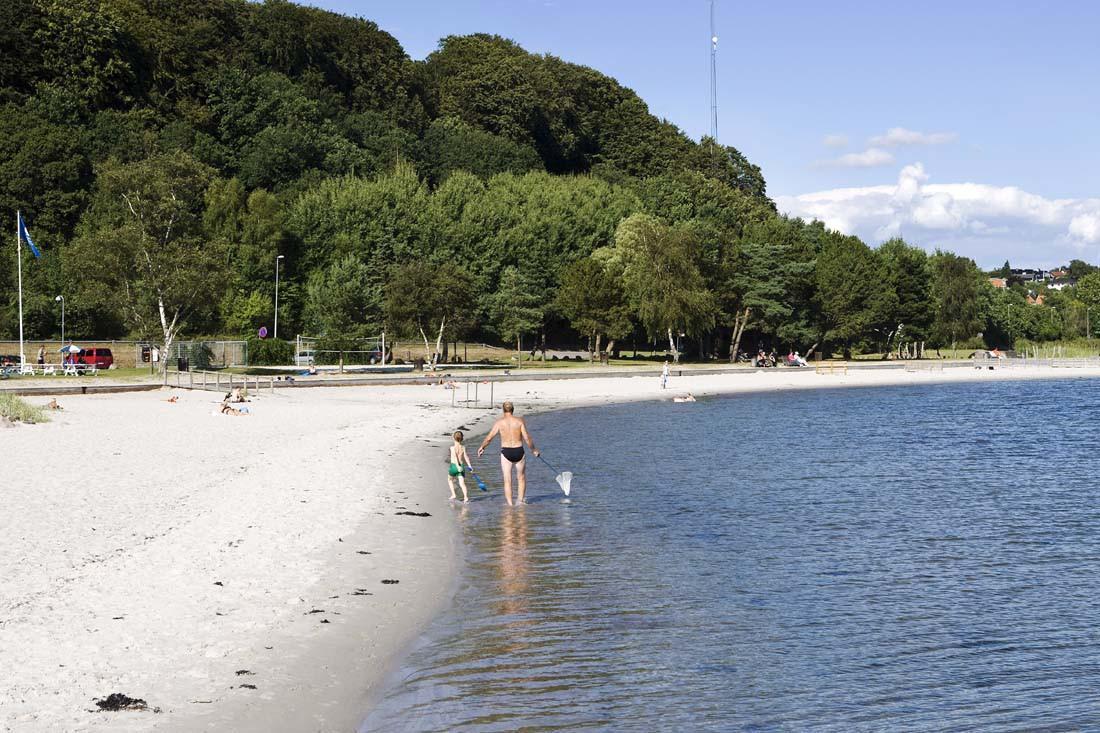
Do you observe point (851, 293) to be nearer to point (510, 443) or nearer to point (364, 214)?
point (364, 214)

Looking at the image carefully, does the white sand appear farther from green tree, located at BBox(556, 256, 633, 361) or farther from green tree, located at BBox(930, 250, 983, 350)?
green tree, located at BBox(930, 250, 983, 350)

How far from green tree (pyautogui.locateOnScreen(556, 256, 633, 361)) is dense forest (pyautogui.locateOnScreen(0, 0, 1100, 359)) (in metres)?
0.20

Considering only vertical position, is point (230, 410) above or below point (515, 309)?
below

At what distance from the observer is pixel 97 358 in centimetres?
7238

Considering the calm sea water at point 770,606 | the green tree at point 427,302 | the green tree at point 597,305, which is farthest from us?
the green tree at point 597,305

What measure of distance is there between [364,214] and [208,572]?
9477 cm

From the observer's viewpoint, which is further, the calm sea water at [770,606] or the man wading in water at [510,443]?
Result: the man wading in water at [510,443]

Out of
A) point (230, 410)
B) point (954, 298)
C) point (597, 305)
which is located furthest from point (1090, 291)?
point (230, 410)

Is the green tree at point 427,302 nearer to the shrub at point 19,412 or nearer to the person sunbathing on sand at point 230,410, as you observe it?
the person sunbathing on sand at point 230,410

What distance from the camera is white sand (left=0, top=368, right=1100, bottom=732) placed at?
985 centimetres

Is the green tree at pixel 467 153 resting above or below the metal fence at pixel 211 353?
above

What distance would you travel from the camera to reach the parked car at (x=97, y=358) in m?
71.6

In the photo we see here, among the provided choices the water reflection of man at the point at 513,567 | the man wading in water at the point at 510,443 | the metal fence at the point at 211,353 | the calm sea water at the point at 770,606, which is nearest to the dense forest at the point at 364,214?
the metal fence at the point at 211,353

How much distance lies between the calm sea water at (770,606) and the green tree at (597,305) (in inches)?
2510
